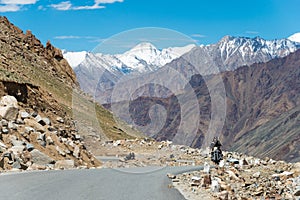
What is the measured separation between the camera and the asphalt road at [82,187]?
13570 millimetres

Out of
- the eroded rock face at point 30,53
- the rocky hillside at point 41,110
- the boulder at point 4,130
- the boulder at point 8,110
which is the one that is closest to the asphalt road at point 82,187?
the rocky hillside at point 41,110

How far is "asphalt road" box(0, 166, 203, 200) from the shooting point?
13570 millimetres

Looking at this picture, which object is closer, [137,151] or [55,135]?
[55,135]

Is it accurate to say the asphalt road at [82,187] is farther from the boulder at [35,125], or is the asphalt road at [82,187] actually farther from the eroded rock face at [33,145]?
the boulder at [35,125]

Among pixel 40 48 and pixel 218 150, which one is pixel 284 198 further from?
pixel 40 48

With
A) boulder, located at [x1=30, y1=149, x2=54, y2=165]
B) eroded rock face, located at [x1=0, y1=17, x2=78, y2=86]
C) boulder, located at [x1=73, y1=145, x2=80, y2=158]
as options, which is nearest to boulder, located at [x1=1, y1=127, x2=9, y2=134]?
boulder, located at [x1=30, y1=149, x2=54, y2=165]

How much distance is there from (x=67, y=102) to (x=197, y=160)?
91.3 feet

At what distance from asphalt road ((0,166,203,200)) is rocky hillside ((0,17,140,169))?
4376 mm

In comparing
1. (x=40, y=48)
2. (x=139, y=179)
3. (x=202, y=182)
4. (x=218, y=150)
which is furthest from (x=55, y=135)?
(x=40, y=48)

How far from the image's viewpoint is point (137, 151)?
41.8m

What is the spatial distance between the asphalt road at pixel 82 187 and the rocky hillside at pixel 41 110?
4.38 metres

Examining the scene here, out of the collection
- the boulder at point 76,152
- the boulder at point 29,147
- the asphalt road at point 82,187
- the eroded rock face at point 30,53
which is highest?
the eroded rock face at point 30,53

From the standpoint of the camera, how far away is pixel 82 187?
15.5 meters

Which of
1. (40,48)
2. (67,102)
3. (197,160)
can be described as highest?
(40,48)
